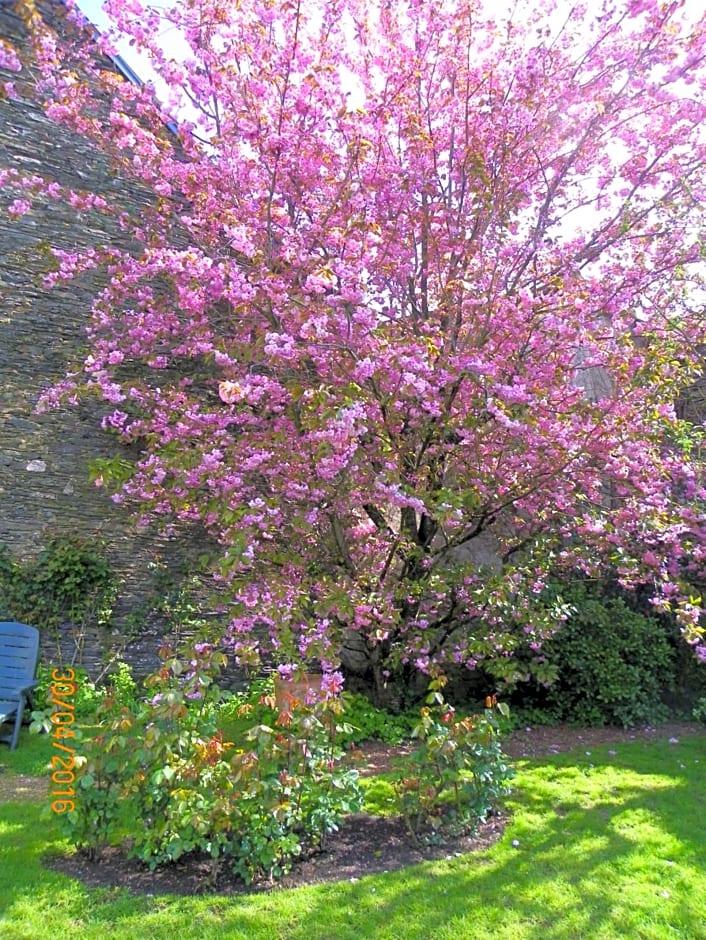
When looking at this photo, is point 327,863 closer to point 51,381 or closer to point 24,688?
point 24,688

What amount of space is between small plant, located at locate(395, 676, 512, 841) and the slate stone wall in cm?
380

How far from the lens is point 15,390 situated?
21.7 feet

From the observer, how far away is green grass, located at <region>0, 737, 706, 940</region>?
8.96ft

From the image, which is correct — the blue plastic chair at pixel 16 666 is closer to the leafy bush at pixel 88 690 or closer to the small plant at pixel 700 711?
the leafy bush at pixel 88 690

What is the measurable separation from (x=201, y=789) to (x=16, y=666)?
Result: 128 inches

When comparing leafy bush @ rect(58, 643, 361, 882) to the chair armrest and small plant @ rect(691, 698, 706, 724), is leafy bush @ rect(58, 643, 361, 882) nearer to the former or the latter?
the chair armrest

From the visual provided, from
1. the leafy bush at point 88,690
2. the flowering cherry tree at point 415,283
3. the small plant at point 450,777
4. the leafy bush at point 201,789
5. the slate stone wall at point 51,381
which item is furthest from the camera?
the slate stone wall at point 51,381

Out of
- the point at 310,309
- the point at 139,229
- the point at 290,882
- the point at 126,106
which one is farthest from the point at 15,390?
the point at 290,882

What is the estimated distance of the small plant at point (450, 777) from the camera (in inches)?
140

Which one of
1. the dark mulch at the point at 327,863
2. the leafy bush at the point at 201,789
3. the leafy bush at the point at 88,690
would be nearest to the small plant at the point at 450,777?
the dark mulch at the point at 327,863

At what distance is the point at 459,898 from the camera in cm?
299

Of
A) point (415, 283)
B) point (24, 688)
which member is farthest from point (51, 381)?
point (415, 283)

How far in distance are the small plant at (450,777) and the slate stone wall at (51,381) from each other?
3.80 m

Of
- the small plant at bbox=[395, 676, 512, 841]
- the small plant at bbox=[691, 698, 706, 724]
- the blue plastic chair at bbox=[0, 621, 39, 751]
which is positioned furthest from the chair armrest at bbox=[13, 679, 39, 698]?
the small plant at bbox=[691, 698, 706, 724]
